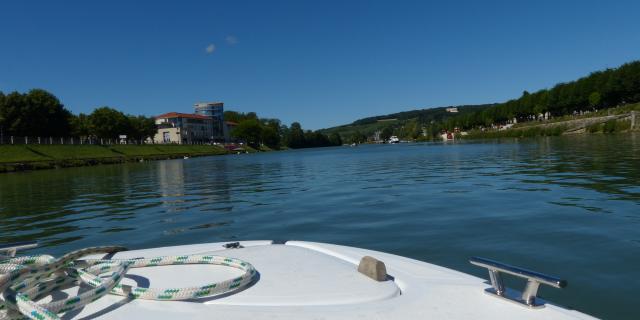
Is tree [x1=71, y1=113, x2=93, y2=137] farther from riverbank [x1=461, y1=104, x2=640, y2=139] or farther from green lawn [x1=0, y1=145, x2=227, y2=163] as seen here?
riverbank [x1=461, y1=104, x2=640, y2=139]

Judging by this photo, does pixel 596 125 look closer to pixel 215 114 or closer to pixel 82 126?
pixel 82 126

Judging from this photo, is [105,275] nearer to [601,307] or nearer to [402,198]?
[601,307]

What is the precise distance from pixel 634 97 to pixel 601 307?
343ft

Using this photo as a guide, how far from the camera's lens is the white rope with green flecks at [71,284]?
229cm

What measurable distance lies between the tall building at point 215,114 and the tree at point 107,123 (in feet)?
220

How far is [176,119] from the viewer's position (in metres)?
150

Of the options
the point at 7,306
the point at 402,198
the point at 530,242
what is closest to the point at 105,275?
the point at 7,306

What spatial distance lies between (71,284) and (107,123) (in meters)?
106

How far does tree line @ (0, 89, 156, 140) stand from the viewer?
72.1m

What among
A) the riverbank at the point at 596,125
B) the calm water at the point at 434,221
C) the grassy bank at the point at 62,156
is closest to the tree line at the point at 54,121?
the grassy bank at the point at 62,156

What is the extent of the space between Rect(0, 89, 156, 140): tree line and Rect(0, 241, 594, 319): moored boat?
81.9 metres

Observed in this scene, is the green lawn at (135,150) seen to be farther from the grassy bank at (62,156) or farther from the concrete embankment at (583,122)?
the concrete embankment at (583,122)

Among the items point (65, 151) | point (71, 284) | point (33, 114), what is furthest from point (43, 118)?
point (71, 284)

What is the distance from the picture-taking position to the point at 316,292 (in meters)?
2.65
